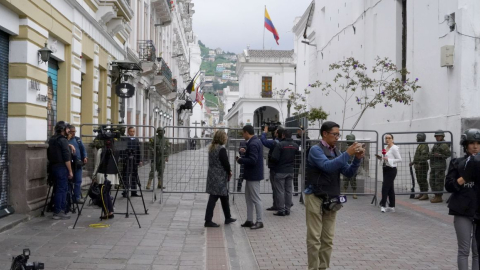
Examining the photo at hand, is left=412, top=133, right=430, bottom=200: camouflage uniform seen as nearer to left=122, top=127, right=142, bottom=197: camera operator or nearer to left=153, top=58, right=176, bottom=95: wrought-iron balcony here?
left=122, top=127, right=142, bottom=197: camera operator

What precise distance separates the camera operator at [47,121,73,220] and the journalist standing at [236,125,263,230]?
122 inches

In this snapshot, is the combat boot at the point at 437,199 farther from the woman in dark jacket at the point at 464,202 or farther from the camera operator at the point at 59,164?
the camera operator at the point at 59,164

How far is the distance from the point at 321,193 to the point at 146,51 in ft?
63.3

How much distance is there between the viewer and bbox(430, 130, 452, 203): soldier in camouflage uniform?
1277 centimetres

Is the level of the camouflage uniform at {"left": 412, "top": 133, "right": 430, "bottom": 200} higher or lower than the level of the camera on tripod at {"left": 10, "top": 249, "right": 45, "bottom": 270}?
higher

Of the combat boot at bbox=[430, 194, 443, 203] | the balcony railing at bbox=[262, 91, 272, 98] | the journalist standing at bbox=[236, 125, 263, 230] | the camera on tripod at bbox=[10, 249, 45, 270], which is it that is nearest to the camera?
the camera on tripod at bbox=[10, 249, 45, 270]

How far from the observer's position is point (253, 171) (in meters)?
9.70

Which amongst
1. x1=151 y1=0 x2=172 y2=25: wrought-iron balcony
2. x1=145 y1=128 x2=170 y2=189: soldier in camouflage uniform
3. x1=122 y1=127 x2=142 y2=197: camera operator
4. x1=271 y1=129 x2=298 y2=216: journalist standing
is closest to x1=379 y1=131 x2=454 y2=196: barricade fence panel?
x1=271 y1=129 x2=298 y2=216: journalist standing

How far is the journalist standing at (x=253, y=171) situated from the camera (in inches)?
377

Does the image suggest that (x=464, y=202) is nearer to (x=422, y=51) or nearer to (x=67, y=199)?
(x=67, y=199)

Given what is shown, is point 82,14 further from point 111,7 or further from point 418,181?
point 418,181

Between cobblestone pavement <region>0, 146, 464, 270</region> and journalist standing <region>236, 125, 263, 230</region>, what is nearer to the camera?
cobblestone pavement <region>0, 146, 464, 270</region>

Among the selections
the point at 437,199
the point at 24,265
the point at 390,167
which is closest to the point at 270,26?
the point at 437,199

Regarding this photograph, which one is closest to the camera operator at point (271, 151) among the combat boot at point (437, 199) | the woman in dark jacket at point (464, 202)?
the combat boot at point (437, 199)
